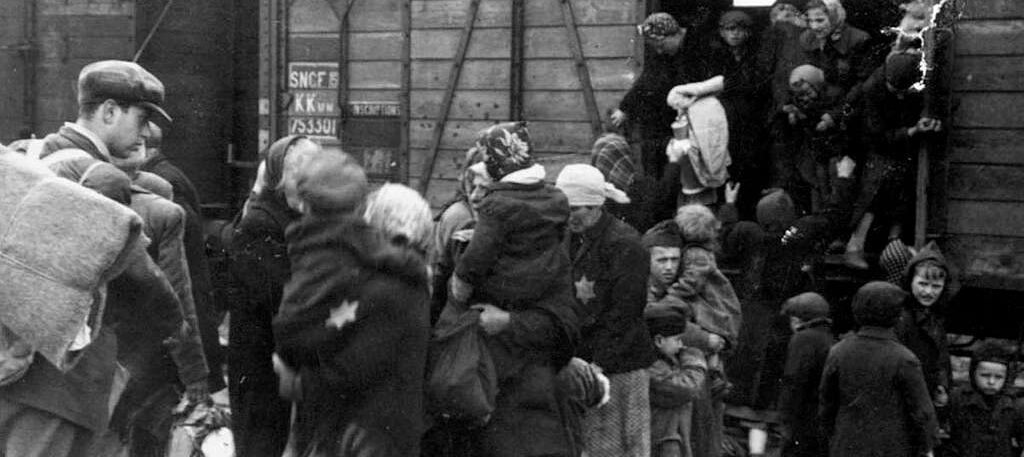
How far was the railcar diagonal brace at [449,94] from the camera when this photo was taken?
10.3 meters

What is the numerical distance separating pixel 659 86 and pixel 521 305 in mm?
4178

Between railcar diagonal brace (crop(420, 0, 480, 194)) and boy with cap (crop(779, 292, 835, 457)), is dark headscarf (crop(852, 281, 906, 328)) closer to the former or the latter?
boy with cap (crop(779, 292, 835, 457))

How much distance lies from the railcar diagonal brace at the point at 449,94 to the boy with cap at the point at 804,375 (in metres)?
3.80

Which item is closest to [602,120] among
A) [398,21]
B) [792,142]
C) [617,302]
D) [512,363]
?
[792,142]

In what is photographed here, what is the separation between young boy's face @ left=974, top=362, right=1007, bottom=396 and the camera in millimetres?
7668

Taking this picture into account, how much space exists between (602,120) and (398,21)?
207 centimetres

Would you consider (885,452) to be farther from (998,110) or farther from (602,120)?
(602,120)

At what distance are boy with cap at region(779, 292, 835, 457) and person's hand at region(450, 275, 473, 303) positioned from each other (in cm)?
A: 262

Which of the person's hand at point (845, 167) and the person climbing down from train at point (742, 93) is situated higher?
the person climbing down from train at point (742, 93)

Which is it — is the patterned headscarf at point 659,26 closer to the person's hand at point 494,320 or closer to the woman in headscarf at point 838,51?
the woman in headscarf at point 838,51

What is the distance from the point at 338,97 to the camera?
11.2 metres

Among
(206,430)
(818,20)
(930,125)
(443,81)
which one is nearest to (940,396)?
(930,125)

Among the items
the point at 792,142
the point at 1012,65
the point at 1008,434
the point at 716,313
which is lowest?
the point at 1008,434

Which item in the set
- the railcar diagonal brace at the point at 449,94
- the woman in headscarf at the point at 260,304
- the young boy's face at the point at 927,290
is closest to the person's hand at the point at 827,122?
the young boy's face at the point at 927,290
